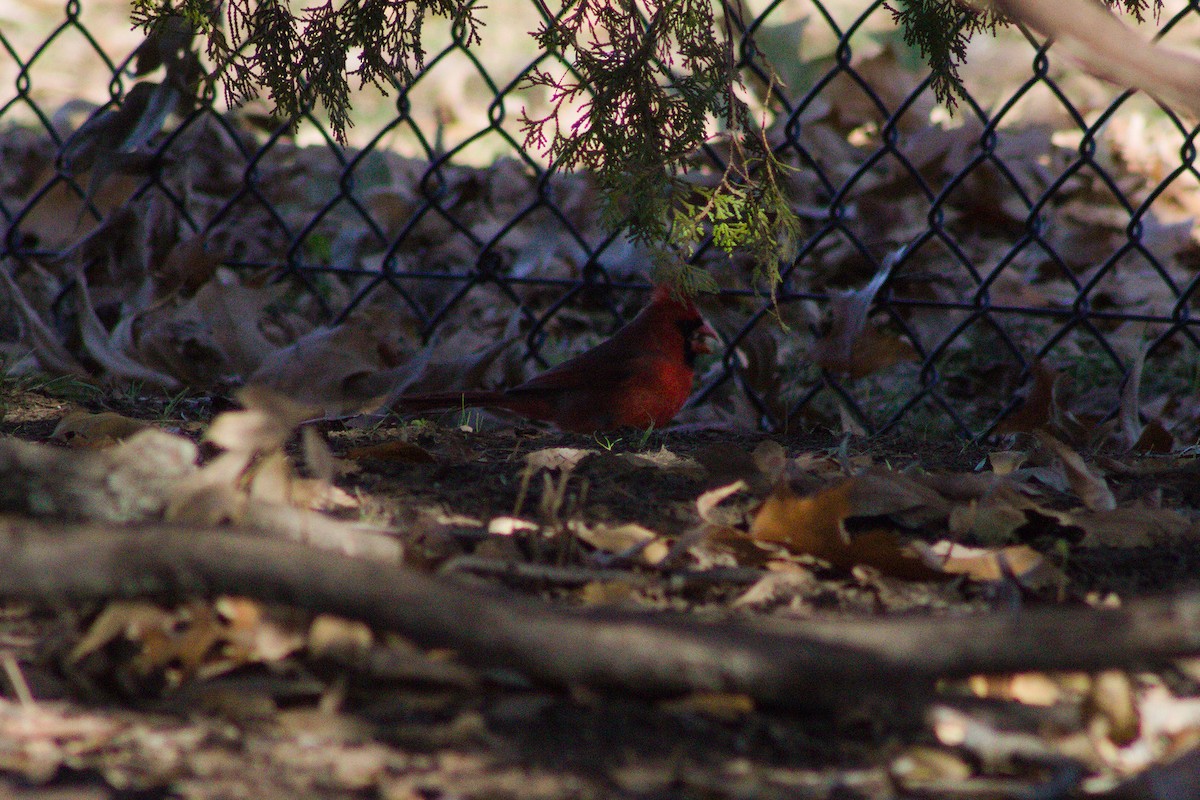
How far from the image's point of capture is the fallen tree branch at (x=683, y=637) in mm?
1176

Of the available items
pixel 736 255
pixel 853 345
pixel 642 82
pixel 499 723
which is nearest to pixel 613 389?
pixel 853 345

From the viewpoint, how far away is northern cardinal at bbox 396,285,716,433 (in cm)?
333

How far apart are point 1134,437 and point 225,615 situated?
7.57 feet

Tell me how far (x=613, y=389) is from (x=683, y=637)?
2183 millimetres

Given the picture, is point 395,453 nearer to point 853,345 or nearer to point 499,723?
point 499,723

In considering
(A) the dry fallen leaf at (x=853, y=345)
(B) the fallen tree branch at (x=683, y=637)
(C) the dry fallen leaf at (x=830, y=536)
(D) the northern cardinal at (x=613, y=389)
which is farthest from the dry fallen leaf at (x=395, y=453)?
(A) the dry fallen leaf at (x=853, y=345)

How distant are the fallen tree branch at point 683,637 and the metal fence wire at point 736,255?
1.46 m

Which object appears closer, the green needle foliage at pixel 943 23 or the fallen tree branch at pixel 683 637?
the fallen tree branch at pixel 683 637

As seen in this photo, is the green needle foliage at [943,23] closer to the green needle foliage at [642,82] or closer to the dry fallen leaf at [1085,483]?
the green needle foliage at [642,82]

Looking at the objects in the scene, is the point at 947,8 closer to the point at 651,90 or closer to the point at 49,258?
the point at 651,90

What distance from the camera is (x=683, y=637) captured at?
3.89 ft

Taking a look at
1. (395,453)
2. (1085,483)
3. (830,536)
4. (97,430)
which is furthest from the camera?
(97,430)

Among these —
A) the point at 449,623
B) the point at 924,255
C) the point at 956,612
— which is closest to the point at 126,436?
the point at 449,623

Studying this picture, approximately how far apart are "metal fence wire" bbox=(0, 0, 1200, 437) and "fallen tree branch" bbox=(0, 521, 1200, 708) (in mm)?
1457
